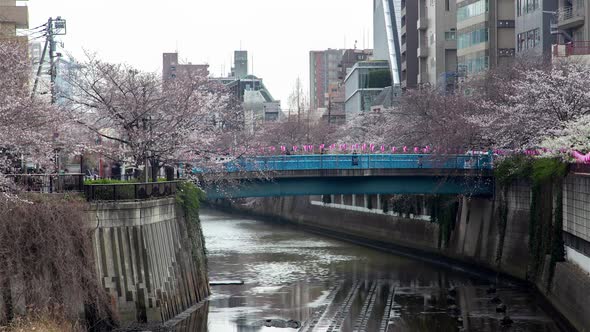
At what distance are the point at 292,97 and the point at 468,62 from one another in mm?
65289

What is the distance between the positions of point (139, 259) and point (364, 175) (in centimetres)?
2291

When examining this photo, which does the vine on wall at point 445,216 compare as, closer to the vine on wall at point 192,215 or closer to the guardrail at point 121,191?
the vine on wall at point 192,215

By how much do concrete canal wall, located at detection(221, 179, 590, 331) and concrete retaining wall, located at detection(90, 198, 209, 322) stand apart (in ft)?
51.4

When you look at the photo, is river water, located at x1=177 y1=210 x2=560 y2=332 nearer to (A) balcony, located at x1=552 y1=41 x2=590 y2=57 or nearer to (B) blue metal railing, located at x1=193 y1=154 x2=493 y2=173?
(B) blue metal railing, located at x1=193 y1=154 x2=493 y2=173

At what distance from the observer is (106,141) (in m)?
52.5

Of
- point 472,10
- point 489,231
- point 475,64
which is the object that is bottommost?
point 489,231

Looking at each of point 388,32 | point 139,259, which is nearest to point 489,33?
point 139,259

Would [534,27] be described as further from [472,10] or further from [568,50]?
[472,10]

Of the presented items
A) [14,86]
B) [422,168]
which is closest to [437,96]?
[422,168]

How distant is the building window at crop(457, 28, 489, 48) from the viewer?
80.4 metres

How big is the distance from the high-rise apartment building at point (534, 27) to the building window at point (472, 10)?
7431mm

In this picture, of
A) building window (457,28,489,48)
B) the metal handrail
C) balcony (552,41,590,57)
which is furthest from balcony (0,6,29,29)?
building window (457,28,489,48)

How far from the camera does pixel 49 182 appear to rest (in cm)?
3509

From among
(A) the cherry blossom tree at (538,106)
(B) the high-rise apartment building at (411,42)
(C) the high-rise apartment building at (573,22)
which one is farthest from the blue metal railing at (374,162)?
(B) the high-rise apartment building at (411,42)
